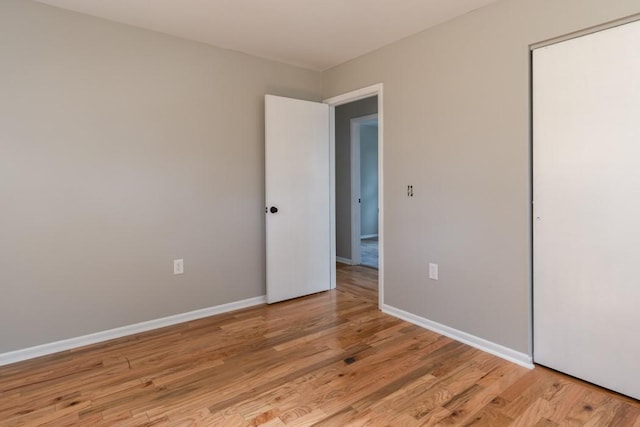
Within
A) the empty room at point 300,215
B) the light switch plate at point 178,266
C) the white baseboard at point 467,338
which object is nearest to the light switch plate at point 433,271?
the empty room at point 300,215

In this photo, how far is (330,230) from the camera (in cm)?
379

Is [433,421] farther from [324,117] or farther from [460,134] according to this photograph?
[324,117]

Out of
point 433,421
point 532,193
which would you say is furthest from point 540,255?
point 433,421

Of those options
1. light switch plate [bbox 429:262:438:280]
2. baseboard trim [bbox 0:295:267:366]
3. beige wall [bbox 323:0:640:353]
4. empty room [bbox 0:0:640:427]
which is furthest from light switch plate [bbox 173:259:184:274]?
light switch plate [bbox 429:262:438:280]

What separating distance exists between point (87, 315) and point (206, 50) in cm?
227

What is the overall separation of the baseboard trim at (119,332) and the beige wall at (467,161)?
1.38 metres

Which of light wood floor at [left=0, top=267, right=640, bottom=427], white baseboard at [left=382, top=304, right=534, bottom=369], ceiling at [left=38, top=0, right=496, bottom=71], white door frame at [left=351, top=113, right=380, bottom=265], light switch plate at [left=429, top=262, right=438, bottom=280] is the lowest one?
light wood floor at [left=0, top=267, right=640, bottom=427]

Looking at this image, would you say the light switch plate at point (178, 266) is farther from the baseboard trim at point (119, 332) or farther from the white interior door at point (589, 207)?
the white interior door at point (589, 207)

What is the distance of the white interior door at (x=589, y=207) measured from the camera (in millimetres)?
1818

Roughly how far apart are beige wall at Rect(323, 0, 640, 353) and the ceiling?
0.19 m

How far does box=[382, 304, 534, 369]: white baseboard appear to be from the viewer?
7.30ft

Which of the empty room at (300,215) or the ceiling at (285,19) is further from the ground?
the ceiling at (285,19)

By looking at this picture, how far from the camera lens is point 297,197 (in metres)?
3.51

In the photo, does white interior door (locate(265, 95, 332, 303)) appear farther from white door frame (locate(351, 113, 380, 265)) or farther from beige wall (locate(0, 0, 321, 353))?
white door frame (locate(351, 113, 380, 265))
